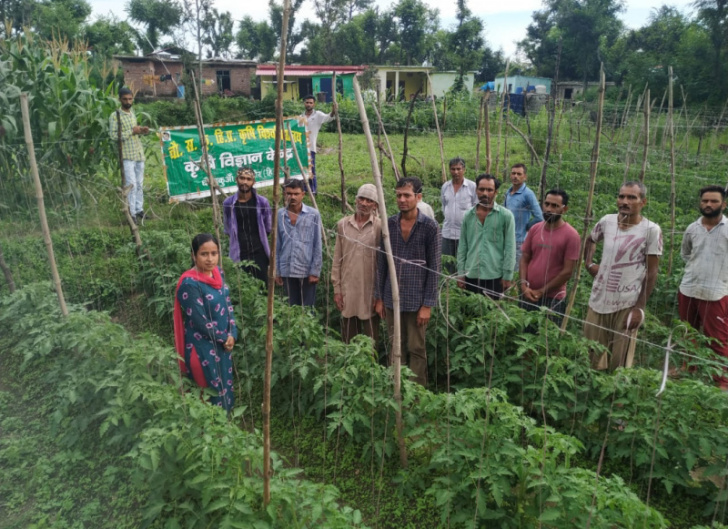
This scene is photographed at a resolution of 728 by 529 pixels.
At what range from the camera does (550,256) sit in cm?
399

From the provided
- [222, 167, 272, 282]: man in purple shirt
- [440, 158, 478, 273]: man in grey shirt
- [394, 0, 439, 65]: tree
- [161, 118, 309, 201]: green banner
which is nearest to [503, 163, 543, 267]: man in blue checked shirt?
[440, 158, 478, 273]: man in grey shirt

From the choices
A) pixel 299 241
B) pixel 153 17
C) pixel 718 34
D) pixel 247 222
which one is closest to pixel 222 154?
pixel 247 222

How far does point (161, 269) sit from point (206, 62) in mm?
27252

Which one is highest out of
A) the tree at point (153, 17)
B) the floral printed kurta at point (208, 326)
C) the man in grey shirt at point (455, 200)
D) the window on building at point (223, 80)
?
the tree at point (153, 17)

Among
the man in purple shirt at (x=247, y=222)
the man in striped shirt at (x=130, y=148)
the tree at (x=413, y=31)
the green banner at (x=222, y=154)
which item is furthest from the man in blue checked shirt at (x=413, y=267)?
the tree at (x=413, y=31)

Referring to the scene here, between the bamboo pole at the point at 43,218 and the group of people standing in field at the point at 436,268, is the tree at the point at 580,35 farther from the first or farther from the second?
the bamboo pole at the point at 43,218

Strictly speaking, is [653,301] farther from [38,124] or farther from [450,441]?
[38,124]

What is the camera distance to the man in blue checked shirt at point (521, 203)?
5.00 metres

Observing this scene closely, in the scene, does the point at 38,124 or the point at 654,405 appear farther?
the point at 38,124

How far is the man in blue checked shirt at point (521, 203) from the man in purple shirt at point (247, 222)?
7.54 feet

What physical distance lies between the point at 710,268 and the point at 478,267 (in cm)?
164

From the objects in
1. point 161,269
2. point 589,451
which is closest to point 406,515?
point 589,451

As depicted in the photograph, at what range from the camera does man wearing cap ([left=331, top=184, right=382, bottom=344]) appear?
3916 mm

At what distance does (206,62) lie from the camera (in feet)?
94.8
